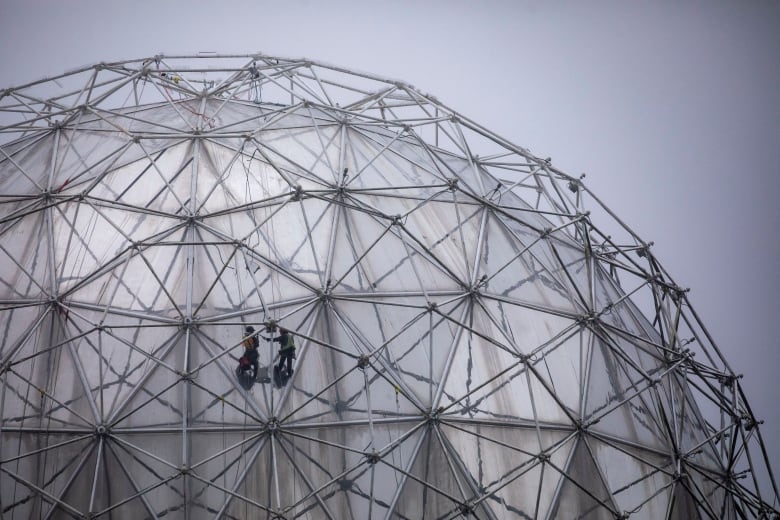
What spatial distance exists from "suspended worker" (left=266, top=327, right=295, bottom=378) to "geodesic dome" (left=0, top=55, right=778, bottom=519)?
18 centimetres

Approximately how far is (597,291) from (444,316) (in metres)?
6.54

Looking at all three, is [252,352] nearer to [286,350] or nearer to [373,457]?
[286,350]

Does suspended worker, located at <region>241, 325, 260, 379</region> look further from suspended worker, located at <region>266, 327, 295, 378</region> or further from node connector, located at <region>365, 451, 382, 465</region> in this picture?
node connector, located at <region>365, 451, 382, 465</region>

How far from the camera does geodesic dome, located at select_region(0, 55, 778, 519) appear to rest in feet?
67.7

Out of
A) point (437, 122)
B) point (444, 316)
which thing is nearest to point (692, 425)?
point (444, 316)

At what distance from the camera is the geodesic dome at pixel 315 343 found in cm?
2062

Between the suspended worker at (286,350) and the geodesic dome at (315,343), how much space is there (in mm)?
183

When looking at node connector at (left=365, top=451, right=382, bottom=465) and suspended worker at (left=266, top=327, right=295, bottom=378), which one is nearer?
node connector at (left=365, top=451, right=382, bottom=465)

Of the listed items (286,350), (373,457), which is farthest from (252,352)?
(373,457)

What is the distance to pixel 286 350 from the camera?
2139cm

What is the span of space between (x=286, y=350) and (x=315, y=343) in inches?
27.1

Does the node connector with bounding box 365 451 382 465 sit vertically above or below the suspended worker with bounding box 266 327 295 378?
below

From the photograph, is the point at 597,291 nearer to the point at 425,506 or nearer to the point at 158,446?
the point at 425,506

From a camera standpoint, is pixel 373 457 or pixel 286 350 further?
pixel 286 350
